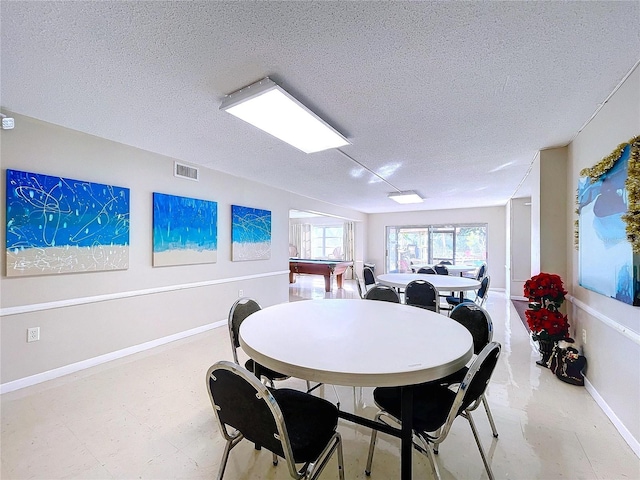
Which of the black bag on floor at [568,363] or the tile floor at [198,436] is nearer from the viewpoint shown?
the tile floor at [198,436]

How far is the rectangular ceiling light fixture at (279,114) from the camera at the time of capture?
1857mm

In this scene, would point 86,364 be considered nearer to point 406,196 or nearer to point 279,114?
point 279,114

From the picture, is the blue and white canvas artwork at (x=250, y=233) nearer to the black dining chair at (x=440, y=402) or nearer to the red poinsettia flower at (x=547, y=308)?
the black dining chair at (x=440, y=402)

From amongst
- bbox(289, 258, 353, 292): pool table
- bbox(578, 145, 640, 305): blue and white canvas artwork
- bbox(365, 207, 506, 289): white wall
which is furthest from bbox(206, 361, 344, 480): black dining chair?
bbox(365, 207, 506, 289): white wall

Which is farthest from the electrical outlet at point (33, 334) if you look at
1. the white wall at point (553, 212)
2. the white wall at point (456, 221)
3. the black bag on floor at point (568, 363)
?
the white wall at point (456, 221)

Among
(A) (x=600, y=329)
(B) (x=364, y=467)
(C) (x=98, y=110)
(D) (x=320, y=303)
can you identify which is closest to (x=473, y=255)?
(A) (x=600, y=329)

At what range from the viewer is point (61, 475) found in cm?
154

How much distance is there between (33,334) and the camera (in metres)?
2.48

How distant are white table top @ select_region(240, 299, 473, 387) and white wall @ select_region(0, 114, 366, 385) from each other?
193 centimetres

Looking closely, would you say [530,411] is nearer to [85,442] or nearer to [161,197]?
[85,442]

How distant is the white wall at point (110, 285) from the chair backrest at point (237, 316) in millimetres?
1308

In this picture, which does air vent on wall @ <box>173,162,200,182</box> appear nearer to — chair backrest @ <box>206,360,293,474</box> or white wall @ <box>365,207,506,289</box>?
chair backrest @ <box>206,360,293,474</box>

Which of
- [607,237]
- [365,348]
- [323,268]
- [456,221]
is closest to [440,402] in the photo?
[365,348]

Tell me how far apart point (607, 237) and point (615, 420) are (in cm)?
126
